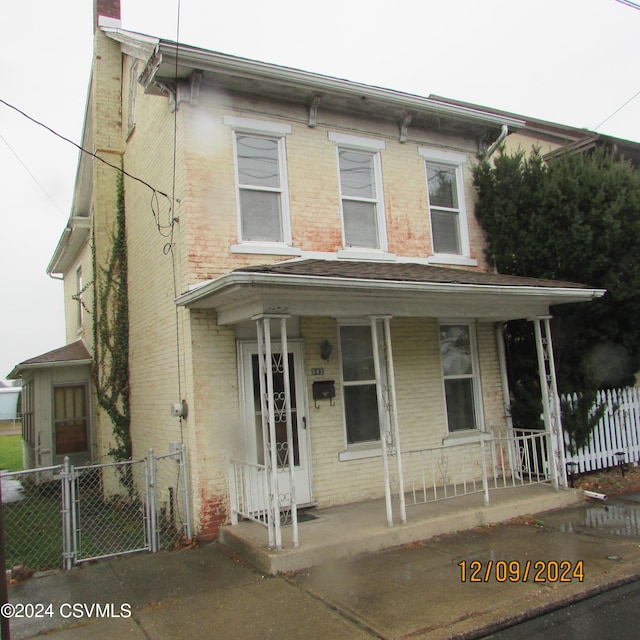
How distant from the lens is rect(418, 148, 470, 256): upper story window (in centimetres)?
992

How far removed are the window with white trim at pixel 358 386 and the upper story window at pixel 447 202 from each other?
91.0 inches

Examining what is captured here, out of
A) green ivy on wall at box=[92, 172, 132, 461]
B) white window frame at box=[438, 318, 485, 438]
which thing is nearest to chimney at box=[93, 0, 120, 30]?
green ivy on wall at box=[92, 172, 132, 461]

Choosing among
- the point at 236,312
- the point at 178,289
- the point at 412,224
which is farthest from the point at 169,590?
the point at 412,224

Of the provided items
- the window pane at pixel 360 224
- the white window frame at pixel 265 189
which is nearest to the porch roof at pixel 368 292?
the window pane at pixel 360 224

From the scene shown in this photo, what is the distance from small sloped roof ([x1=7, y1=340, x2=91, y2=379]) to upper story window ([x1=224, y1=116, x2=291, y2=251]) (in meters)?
5.82

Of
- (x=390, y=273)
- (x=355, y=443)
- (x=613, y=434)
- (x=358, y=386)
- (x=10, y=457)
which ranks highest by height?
(x=390, y=273)

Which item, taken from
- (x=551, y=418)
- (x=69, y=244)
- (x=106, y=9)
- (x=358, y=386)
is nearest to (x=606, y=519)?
(x=551, y=418)

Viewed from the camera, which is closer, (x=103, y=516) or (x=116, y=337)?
(x=103, y=516)

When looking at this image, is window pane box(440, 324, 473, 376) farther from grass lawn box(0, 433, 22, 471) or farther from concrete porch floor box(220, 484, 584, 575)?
grass lawn box(0, 433, 22, 471)

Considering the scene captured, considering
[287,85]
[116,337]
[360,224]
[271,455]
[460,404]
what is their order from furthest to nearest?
[116,337] < [460,404] < [360,224] < [287,85] < [271,455]

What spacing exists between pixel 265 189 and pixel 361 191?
1718 mm

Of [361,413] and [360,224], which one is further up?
[360,224]

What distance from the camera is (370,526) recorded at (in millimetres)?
6867

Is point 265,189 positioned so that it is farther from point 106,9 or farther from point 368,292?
point 106,9
